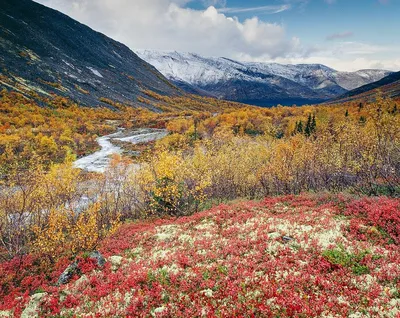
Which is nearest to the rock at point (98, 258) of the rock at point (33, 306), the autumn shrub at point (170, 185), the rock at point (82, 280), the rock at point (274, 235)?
the rock at point (82, 280)

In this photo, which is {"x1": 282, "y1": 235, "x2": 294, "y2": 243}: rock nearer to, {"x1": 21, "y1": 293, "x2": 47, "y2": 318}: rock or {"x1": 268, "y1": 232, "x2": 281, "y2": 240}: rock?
{"x1": 268, "y1": 232, "x2": 281, "y2": 240}: rock

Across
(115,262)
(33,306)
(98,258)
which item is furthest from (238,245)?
(33,306)

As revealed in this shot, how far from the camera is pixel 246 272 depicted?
13.4 metres

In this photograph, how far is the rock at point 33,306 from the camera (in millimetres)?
13205

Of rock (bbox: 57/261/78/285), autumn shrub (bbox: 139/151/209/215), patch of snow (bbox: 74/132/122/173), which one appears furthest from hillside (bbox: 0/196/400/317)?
patch of snow (bbox: 74/132/122/173)

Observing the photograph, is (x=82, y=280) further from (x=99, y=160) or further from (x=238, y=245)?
(x=99, y=160)

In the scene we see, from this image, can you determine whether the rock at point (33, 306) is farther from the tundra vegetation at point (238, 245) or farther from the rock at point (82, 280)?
the rock at point (82, 280)

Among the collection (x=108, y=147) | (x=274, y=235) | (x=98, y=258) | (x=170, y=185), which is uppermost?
(x=108, y=147)

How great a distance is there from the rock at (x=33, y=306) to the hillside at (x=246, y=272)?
0.16 ft

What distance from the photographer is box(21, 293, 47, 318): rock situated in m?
13.2

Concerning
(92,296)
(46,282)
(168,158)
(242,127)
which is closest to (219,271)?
(92,296)

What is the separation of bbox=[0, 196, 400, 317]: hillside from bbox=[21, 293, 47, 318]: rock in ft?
0.16

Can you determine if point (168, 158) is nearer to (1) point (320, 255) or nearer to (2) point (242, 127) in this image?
(1) point (320, 255)

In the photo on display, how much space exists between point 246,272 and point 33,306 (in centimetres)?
1072
